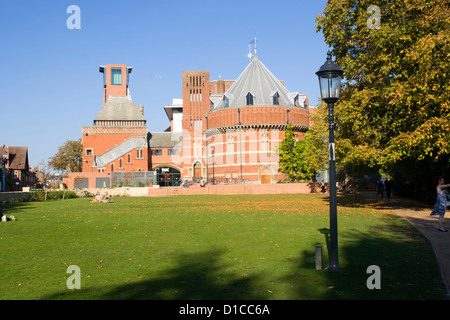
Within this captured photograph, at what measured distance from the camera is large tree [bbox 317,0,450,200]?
765 inches

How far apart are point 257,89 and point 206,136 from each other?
12048mm

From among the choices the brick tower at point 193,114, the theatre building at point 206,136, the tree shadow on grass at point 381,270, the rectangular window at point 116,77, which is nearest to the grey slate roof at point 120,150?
the theatre building at point 206,136

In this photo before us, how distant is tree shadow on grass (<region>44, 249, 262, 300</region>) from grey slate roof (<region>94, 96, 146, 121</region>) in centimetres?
7260

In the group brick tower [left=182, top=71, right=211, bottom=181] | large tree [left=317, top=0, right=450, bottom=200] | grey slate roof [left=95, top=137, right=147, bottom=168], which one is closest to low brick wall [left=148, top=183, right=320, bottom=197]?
large tree [left=317, top=0, right=450, bottom=200]

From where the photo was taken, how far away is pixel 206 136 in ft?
242

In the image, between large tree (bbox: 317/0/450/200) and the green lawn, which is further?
large tree (bbox: 317/0/450/200)

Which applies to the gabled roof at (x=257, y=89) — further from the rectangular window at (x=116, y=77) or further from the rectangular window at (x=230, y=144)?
the rectangular window at (x=116, y=77)

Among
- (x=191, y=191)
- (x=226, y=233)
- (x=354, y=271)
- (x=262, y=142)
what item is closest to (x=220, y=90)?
(x=262, y=142)

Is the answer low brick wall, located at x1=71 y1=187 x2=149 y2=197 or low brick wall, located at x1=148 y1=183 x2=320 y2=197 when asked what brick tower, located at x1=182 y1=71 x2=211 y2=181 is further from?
low brick wall, located at x1=71 y1=187 x2=149 y2=197

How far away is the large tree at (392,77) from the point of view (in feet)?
63.8

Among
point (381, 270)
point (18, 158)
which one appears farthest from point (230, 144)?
point (381, 270)

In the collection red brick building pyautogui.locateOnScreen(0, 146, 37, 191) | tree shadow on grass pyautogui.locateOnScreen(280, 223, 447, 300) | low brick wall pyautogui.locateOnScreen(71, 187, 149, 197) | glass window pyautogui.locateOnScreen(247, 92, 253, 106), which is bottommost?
tree shadow on grass pyautogui.locateOnScreen(280, 223, 447, 300)

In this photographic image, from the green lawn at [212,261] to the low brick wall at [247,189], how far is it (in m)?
29.3
